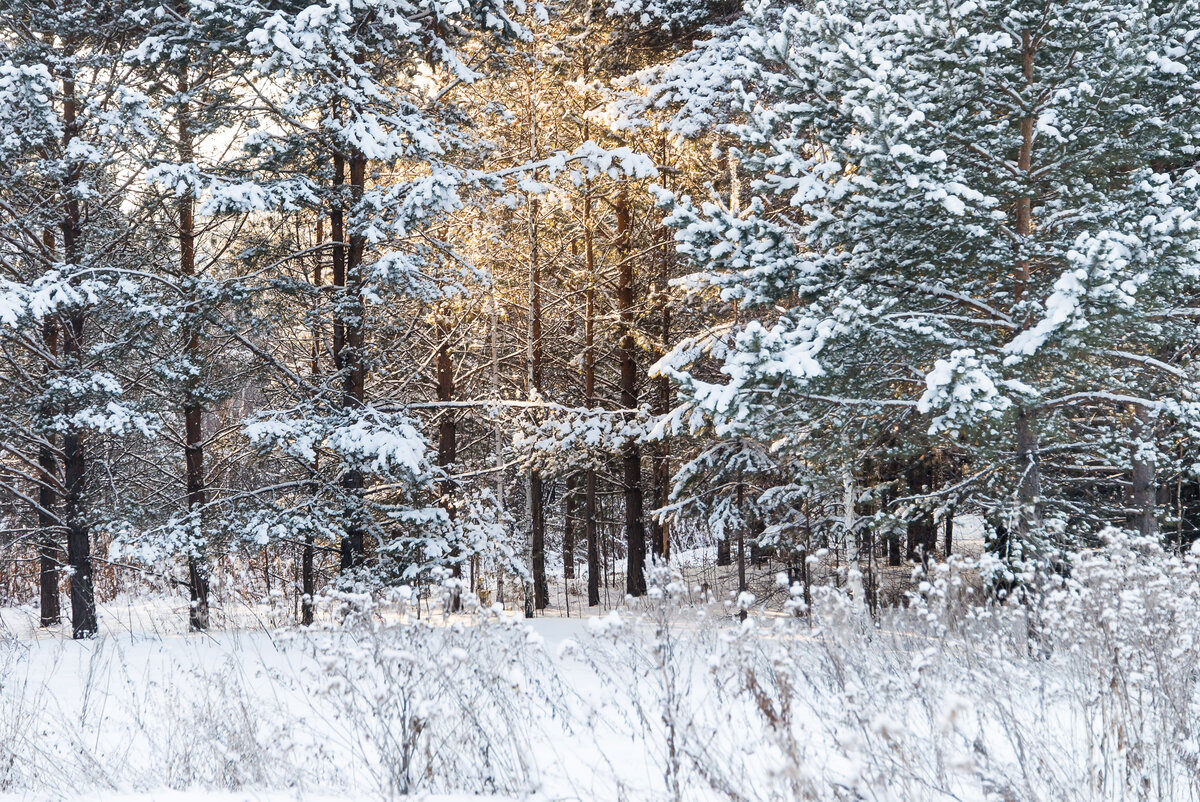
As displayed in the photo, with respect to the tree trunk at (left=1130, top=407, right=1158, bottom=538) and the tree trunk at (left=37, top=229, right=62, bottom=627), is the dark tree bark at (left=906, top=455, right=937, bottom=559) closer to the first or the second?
the tree trunk at (left=1130, top=407, right=1158, bottom=538)

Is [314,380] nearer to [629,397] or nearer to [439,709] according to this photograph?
[629,397]

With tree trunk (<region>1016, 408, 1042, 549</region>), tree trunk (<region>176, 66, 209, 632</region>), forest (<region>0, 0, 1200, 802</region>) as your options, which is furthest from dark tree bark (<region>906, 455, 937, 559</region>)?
tree trunk (<region>176, 66, 209, 632</region>)

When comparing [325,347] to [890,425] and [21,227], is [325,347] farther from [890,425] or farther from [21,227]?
[890,425]

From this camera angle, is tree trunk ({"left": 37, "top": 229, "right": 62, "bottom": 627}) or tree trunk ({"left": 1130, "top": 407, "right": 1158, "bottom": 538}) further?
tree trunk ({"left": 37, "top": 229, "right": 62, "bottom": 627})

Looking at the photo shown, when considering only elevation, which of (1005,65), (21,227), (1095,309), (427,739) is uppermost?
(1005,65)

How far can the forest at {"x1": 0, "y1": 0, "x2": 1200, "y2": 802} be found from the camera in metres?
Answer: 4.03

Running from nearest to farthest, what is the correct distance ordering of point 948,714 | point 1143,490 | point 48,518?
point 948,714, point 1143,490, point 48,518

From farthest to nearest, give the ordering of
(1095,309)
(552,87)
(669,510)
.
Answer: (552,87), (669,510), (1095,309)

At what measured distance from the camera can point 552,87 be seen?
13234 millimetres

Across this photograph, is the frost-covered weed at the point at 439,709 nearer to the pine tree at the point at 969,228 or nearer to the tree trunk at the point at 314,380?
the pine tree at the point at 969,228

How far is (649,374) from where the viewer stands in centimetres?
1015

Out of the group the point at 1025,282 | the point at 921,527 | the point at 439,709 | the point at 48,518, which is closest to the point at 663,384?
the point at 921,527

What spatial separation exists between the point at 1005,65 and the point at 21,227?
1213 centimetres

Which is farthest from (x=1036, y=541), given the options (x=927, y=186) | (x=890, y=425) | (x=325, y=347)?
(x=325, y=347)
